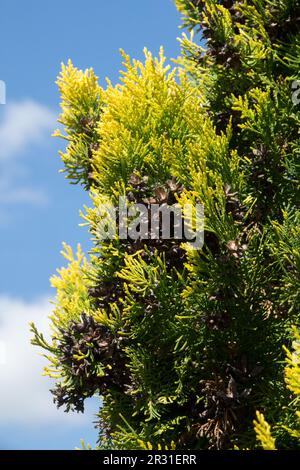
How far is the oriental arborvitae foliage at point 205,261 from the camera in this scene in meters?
9.85

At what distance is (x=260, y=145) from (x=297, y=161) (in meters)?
0.67

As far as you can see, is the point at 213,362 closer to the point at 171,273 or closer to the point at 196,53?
the point at 171,273

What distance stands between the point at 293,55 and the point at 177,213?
328 centimetres

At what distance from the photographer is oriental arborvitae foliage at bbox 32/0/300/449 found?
32.3 feet

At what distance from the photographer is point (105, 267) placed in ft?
38.5

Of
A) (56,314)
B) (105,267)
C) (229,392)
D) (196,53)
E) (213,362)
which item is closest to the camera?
(229,392)

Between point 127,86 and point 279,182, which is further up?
point 127,86

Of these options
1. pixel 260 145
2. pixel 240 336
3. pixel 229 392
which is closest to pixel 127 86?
pixel 260 145

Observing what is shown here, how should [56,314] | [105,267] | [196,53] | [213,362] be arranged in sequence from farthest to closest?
[56,314] → [196,53] → [105,267] → [213,362]

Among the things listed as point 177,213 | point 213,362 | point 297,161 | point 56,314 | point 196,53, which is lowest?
point 213,362

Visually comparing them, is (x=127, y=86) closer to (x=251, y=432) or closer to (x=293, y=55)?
(x=293, y=55)

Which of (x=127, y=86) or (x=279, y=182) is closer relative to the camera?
(x=279, y=182)

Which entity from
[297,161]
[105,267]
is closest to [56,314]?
[105,267]

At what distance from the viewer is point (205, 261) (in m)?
10.2
